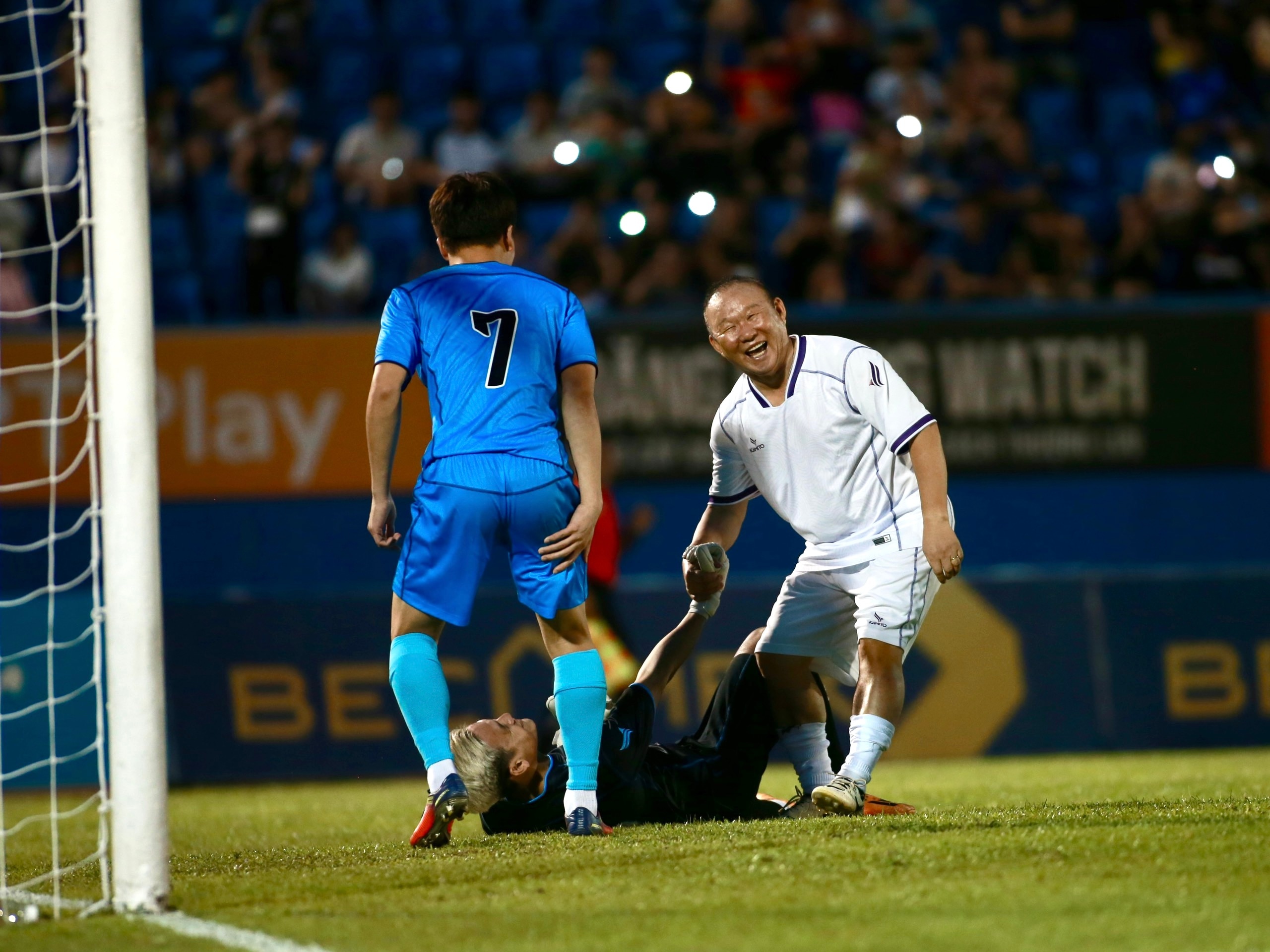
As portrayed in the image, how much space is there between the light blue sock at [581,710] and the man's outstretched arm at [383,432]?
2.27 ft

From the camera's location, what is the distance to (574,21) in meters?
14.3

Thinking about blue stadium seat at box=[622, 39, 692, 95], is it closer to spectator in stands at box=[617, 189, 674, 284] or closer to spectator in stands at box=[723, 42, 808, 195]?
spectator in stands at box=[723, 42, 808, 195]

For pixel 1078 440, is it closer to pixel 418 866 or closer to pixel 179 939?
pixel 418 866

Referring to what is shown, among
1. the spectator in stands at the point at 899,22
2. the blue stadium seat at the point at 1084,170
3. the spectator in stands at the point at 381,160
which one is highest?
the spectator in stands at the point at 899,22

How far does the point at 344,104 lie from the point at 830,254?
15.3ft

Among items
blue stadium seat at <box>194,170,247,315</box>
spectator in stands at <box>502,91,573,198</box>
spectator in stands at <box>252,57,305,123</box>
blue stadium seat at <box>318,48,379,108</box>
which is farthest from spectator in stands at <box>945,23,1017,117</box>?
blue stadium seat at <box>194,170,247,315</box>

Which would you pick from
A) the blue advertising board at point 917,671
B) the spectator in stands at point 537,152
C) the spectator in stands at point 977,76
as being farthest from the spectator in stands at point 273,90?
the spectator in stands at point 977,76

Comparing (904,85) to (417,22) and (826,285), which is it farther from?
(417,22)

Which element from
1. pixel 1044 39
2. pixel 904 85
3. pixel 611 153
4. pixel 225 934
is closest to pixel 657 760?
pixel 225 934

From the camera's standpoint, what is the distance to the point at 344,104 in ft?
46.0

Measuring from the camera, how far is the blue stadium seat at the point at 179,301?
12.5 metres

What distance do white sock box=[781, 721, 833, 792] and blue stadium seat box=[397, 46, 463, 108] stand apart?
9.32 m

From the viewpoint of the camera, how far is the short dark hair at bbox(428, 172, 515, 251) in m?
5.21

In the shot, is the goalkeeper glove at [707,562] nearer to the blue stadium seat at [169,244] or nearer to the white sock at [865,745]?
the white sock at [865,745]
